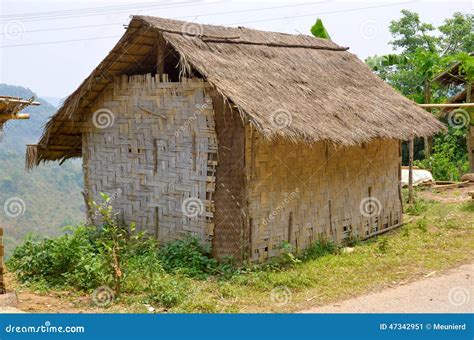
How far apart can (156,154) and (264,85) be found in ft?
6.64

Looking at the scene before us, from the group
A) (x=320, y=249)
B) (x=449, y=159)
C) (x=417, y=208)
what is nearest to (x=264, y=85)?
(x=320, y=249)

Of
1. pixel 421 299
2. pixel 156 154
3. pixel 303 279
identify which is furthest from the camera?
pixel 156 154

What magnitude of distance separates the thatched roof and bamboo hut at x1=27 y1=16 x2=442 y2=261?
3cm

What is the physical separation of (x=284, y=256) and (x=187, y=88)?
2.91 metres

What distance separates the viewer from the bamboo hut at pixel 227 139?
926 centimetres

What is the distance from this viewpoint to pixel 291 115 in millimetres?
9438

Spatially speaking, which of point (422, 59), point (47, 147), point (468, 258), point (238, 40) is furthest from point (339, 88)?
point (422, 59)

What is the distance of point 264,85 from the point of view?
33.1 ft

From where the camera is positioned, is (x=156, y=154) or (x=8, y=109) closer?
(x=8, y=109)

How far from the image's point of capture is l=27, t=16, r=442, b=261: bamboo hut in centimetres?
926

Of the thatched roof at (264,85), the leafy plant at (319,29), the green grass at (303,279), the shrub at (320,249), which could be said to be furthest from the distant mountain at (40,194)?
the green grass at (303,279)

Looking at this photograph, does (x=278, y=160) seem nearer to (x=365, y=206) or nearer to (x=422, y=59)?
(x=365, y=206)

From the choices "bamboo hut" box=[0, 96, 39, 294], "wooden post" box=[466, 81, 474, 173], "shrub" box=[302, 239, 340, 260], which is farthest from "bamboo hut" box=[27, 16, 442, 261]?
"wooden post" box=[466, 81, 474, 173]

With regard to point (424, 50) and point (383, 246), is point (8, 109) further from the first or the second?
point (424, 50)
